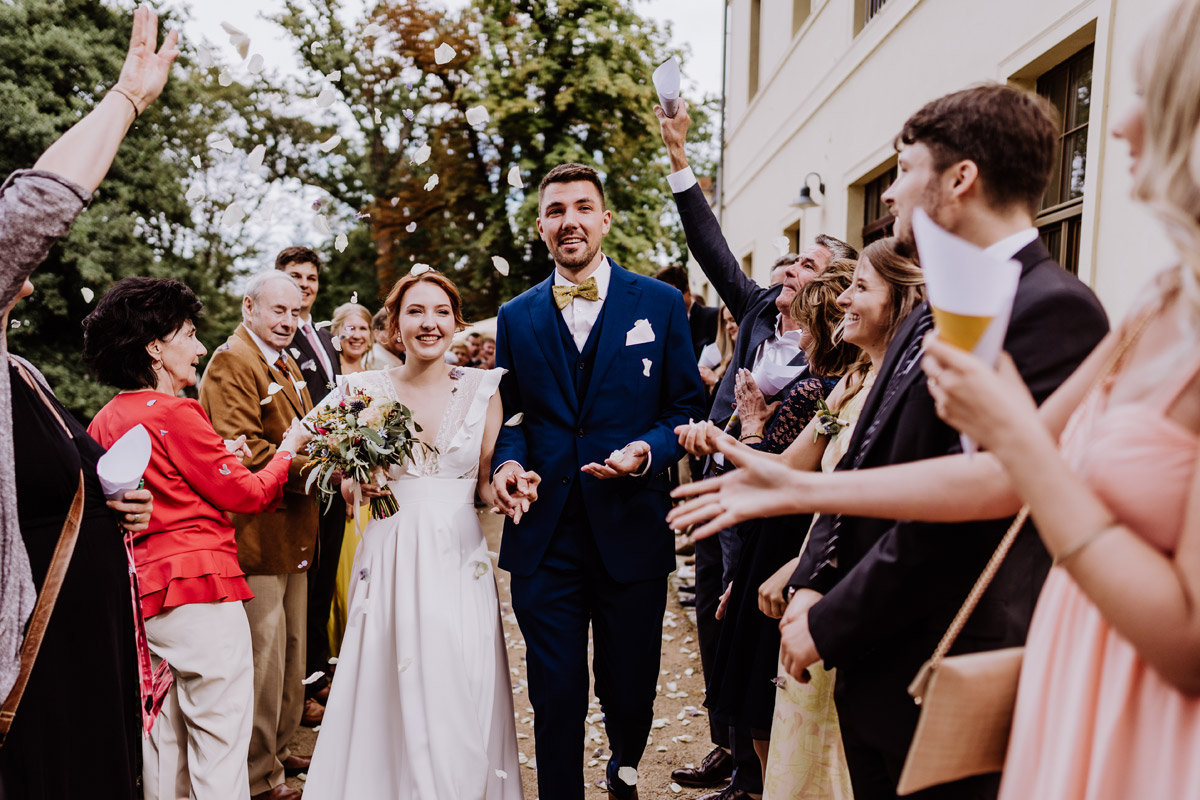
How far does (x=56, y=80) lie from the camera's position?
60.1ft

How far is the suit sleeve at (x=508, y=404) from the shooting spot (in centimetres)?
349

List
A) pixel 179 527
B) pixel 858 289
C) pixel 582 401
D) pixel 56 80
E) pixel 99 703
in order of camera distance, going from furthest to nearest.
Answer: pixel 56 80 → pixel 582 401 → pixel 179 527 → pixel 858 289 → pixel 99 703

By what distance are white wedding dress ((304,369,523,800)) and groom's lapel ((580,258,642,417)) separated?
1.71 ft

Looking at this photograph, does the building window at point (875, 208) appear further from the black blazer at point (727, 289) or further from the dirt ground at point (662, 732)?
the dirt ground at point (662, 732)

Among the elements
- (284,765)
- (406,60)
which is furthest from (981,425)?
(406,60)

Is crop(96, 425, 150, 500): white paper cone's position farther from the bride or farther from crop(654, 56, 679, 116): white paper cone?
crop(654, 56, 679, 116): white paper cone

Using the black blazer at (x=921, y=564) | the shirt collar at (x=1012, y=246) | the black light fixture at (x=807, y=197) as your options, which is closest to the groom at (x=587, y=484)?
the black blazer at (x=921, y=564)

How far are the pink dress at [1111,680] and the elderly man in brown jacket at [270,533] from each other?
3.41 meters

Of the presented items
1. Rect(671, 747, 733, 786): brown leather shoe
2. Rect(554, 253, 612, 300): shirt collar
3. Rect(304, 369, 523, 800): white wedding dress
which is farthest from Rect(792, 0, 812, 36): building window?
Rect(671, 747, 733, 786): brown leather shoe

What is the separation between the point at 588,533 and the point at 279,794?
80.0 inches

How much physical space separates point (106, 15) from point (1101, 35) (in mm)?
21325

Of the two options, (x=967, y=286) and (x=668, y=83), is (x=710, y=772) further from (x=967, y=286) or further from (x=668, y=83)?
(x=967, y=286)

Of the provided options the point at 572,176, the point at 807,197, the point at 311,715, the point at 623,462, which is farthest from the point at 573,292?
the point at 807,197

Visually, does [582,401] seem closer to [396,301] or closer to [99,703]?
[396,301]
